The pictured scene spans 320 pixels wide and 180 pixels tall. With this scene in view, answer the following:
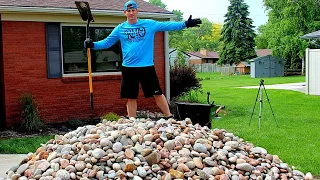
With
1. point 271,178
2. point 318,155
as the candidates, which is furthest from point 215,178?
point 318,155

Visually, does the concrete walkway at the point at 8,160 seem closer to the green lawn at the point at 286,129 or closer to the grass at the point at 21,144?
the grass at the point at 21,144

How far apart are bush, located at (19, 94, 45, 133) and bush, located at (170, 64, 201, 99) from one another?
4554mm

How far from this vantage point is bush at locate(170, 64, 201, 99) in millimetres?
13578

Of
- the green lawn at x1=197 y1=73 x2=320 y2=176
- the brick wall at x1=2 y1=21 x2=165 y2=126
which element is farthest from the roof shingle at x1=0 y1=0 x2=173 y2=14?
the green lawn at x1=197 y1=73 x2=320 y2=176

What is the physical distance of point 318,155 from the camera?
23.2ft

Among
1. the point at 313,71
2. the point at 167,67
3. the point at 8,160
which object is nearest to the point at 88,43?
the point at 8,160

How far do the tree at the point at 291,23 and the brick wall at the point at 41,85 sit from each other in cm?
2472

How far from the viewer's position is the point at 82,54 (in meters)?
11.5

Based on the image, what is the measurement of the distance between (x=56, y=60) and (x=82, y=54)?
0.74 metres

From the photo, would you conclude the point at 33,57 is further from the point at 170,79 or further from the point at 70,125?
the point at 170,79

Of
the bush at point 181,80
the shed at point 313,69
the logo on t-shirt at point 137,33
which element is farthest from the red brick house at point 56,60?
the shed at point 313,69

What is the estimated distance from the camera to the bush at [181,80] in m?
13.6

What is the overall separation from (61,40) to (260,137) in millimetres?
5238

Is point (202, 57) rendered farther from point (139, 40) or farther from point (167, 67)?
point (139, 40)
